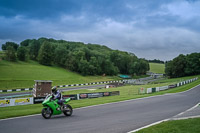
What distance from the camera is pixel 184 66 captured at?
340 feet

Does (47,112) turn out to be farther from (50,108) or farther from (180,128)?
(180,128)

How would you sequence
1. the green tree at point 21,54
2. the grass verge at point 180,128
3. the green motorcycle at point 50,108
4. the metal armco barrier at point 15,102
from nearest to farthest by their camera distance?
the grass verge at point 180,128 < the green motorcycle at point 50,108 < the metal armco barrier at point 15,102 < the green tree at point 21,54

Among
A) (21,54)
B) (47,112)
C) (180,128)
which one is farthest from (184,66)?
(47,112)

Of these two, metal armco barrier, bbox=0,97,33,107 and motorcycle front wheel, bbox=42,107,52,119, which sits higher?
motorcycle front wheel, bbox=42,107,52,119

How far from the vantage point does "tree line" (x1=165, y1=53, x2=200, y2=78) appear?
99375mm

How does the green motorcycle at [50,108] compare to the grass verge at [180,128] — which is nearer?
the grass verge at [180,128]

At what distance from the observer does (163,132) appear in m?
7.52

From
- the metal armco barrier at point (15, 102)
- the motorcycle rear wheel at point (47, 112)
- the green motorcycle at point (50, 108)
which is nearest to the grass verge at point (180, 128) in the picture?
the green motorcycle at point (50, 108)

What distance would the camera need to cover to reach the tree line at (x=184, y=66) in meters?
99.4

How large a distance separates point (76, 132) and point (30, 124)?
325 cm

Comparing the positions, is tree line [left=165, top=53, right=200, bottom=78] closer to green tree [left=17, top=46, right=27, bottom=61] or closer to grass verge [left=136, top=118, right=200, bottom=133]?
green tree [left=17, top=46, right=27, bottom=61]

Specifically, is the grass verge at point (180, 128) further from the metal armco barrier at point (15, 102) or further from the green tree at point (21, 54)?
the green tree at point (21, 54)

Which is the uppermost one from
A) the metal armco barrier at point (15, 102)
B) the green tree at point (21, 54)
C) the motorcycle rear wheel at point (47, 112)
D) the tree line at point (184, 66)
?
the green tree at point (21, 54)

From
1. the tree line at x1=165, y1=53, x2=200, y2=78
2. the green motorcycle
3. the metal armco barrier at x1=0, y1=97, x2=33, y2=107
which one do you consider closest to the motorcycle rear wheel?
the green motorcycle
